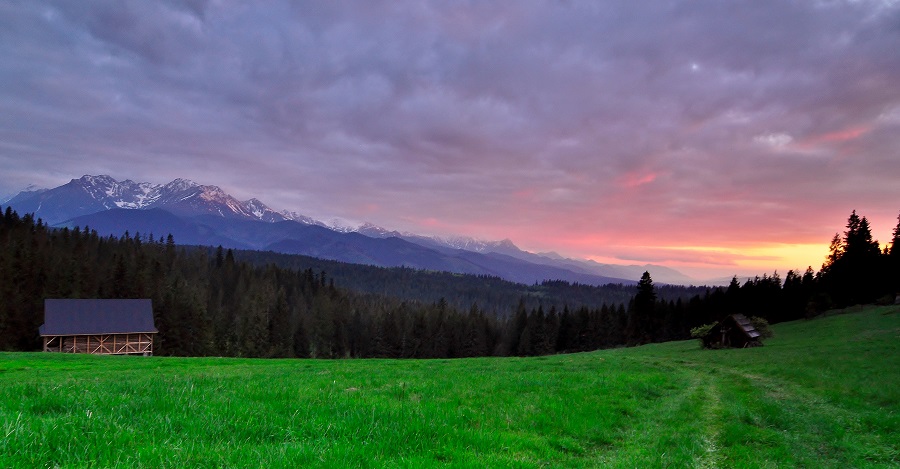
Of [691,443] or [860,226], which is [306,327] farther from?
[860,226]

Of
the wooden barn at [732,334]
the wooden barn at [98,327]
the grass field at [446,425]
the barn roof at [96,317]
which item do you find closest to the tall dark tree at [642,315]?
the wooden barn at [732,334]

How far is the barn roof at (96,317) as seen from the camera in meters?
58.0

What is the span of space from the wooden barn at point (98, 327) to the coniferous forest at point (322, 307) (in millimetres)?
10296

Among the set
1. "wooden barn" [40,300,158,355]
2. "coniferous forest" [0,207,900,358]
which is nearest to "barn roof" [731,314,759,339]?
"coniferous forest" [0,207,900,358]

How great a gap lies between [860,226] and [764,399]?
335 ft

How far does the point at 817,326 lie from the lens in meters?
62.5

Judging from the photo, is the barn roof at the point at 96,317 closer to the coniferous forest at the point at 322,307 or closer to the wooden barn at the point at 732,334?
the coniferous forest at the point at 322,307

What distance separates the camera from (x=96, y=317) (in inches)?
2405

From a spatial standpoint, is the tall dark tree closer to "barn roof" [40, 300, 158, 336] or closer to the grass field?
the grass field

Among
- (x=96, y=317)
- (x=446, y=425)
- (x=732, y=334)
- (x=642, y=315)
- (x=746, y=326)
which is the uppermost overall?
(x=446, y=425)

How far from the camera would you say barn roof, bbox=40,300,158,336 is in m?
58.0

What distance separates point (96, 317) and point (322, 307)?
2569 inches

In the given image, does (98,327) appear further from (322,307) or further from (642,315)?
(642,315)

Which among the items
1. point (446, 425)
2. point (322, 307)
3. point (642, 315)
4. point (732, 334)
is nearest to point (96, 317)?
point (322, 307)
